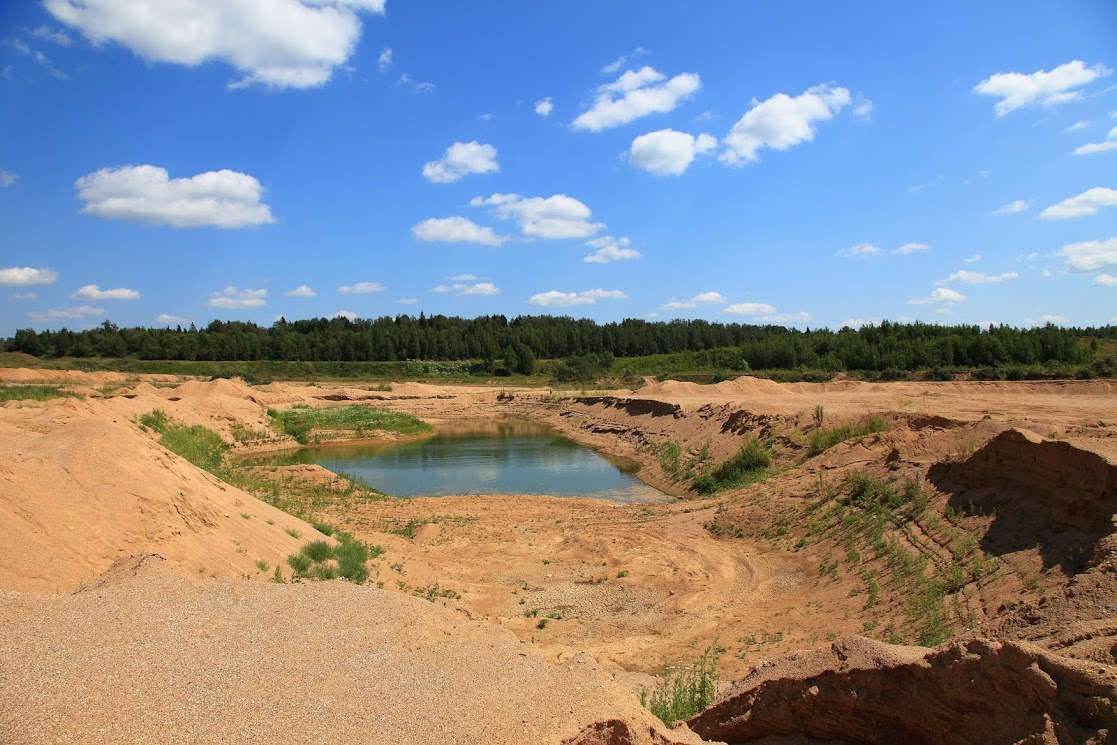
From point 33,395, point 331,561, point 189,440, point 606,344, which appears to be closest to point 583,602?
point 331,561

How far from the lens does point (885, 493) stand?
1488cm

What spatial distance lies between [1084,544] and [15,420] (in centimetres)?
2773

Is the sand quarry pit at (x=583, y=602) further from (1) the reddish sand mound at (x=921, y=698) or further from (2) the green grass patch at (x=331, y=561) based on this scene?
(2) the green grass patch at (x=331, y=561)

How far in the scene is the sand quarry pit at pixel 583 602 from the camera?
194 inches

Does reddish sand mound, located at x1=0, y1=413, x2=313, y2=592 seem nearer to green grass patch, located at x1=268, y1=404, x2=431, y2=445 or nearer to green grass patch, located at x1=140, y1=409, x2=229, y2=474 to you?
green grass patch, located at x1=140, y1=409, x2=229, y2=474

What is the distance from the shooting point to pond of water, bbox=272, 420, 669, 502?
26.4 meters

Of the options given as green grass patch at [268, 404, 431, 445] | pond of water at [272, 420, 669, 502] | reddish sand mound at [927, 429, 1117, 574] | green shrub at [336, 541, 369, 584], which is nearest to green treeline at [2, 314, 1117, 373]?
pond of water at [272, 420, 669, 502]

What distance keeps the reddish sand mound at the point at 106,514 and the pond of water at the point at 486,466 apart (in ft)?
43.7

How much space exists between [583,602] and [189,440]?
77.0 ft

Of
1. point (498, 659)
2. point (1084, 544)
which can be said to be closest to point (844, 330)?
point (1084, 544)

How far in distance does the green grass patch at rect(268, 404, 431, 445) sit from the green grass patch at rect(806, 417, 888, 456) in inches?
1221

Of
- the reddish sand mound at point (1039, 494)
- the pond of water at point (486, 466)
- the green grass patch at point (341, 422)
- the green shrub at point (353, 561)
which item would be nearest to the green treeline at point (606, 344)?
the pond of water at point (486, 466)

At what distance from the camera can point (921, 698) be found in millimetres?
5434

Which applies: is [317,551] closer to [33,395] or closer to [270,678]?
[270,678]
